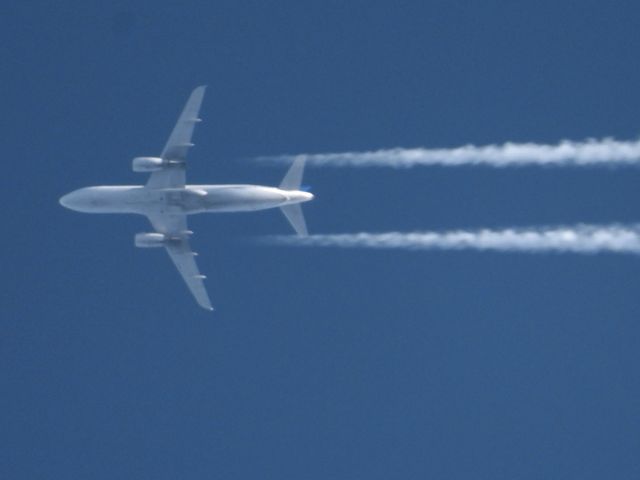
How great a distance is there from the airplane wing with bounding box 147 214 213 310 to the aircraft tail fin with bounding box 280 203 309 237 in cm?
657

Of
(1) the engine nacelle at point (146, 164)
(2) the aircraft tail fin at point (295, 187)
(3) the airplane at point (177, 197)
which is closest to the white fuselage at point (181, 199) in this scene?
(3) the airplane at point (177, 197)

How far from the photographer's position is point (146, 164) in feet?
282

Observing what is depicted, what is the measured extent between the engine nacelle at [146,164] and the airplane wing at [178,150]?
0.69 metres

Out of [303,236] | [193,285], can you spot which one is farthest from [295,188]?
[193,285]

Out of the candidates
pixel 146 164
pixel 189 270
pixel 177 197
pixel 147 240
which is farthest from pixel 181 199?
pixel 189 270

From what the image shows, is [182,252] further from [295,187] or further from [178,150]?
[295,187]

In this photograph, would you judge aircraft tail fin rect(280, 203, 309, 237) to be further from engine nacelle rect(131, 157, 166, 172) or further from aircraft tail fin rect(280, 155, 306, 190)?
engine nacelle rect(131, 157, 166, 172)

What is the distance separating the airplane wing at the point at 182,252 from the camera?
8869cm

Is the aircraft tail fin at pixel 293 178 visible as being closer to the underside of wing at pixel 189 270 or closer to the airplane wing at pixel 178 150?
the airplane wing at pixel 178 150

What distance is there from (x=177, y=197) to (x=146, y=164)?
256cm

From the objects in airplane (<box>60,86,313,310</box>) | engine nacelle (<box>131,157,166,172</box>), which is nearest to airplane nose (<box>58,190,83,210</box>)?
airplane (<box>60,86,313,310</box>)

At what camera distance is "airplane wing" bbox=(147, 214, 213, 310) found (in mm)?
88688

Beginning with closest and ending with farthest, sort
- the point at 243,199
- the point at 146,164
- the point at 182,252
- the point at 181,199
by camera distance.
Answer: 1. the point at 243,199
2. the point at 146,164
3. the point at 181,199
4. the point at 182,252

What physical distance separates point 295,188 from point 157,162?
782 centimetres
